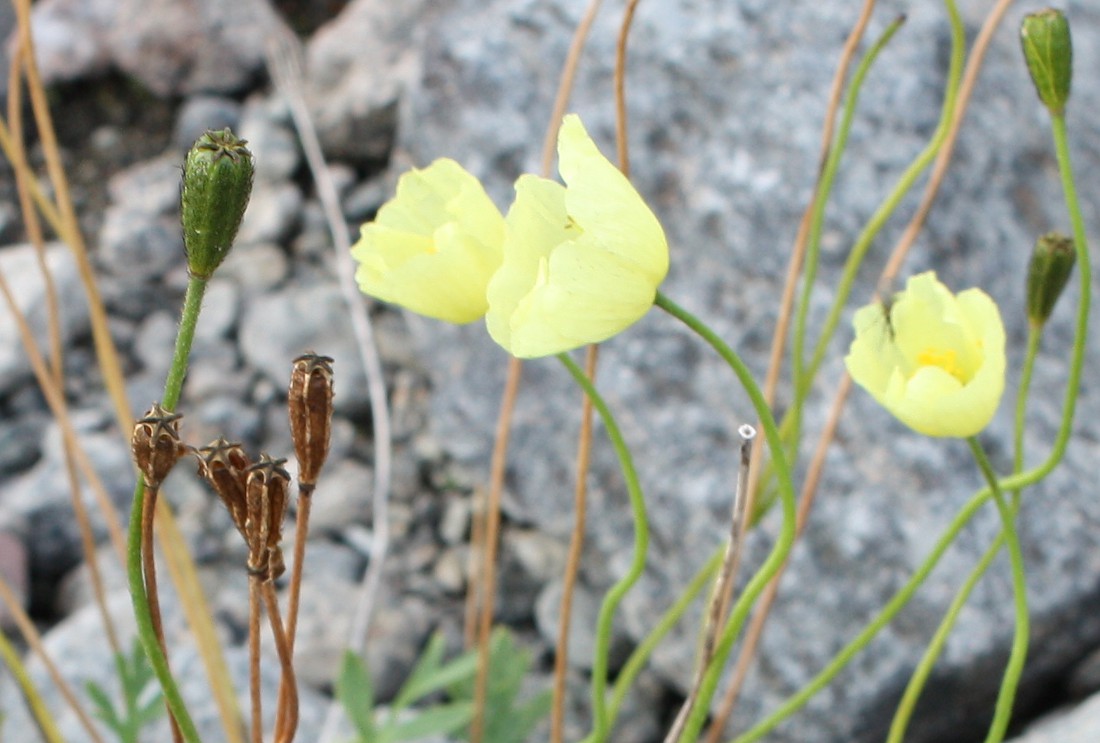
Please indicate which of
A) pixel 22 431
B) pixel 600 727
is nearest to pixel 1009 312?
pixel 600 727

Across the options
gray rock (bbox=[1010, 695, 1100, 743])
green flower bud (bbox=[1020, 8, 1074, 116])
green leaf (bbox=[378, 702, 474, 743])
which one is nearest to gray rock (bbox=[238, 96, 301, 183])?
green leaf (bbox=[378, 702, 474, 743])

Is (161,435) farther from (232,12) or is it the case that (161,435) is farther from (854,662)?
(232,12)

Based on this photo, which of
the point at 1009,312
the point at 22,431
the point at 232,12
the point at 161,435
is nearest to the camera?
the point at 161,435

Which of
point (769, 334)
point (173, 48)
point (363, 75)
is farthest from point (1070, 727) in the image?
point (173, 48)

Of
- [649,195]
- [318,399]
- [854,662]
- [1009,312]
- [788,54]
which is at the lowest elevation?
[854,662]

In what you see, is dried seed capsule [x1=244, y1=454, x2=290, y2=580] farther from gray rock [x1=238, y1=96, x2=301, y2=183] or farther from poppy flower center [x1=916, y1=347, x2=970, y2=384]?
gray rock [x1=238, y1=96, x2=301, y2=183]

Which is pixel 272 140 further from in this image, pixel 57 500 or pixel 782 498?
pixel 782 498
